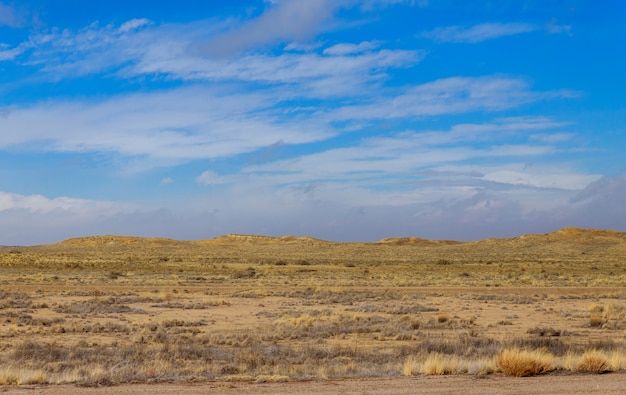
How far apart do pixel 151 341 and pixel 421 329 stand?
29.1ft

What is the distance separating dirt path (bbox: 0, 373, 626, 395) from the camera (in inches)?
436

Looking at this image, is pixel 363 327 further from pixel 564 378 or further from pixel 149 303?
pixel 149 303

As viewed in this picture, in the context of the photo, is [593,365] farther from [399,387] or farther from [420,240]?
[420,240]

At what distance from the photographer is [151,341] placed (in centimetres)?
1956

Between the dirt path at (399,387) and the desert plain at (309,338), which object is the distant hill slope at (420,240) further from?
the dirt path at (399,387)

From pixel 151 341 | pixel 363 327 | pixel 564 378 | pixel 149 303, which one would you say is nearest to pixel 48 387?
pixel 151 341

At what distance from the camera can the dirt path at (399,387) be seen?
11.1 meters

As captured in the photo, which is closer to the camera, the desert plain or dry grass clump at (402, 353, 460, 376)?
the desert plain

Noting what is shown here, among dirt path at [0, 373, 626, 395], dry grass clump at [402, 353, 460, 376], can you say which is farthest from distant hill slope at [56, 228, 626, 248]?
dirt path at [0, 373, 626, 395]

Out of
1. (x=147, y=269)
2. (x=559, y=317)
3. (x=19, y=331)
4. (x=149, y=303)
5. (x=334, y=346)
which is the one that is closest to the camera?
(x=334, y=346)

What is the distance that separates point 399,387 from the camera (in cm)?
1143

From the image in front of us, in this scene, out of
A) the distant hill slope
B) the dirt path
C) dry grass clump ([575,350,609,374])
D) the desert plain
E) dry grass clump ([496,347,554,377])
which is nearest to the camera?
the dirt path

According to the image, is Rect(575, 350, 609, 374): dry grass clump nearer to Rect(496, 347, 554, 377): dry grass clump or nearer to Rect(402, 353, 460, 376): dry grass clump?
Rect(496, 347, 554, 377): dry grass clump

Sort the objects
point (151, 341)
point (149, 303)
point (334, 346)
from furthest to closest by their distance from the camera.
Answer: point (149, 303) < point (151, 341) < point (334, 346)
